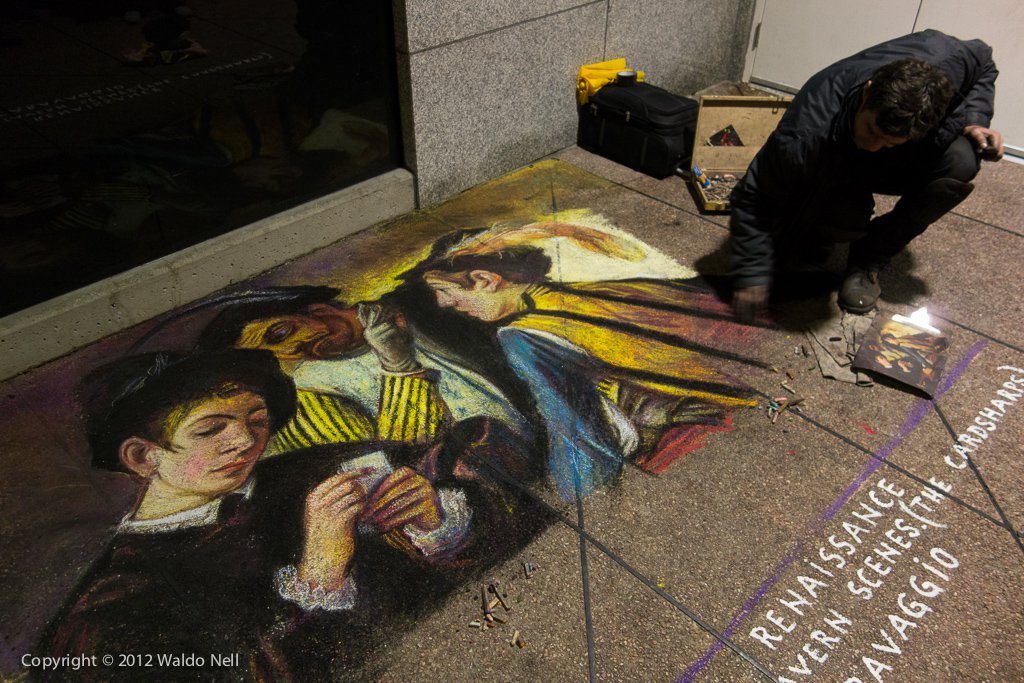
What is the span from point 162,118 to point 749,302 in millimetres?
2853

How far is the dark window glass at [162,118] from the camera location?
2762 millimetres

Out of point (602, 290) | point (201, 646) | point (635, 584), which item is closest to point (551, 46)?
point (602, 290)

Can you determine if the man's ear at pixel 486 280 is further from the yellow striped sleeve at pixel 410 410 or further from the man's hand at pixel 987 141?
the man's hand at pixel 987 141

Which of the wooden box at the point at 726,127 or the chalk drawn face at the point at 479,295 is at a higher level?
the wooden box at the point at 726,127

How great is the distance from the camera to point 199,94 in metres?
3.19

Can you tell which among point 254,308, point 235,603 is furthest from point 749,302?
point 235,603

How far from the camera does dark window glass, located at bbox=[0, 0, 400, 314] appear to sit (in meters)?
2.76

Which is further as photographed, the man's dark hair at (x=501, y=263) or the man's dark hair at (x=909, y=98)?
the man's dark hair at (x=501, y=263)

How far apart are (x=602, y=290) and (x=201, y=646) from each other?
235cm

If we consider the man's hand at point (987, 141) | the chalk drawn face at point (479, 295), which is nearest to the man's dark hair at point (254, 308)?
the chalk drawn face at point (479, 295)

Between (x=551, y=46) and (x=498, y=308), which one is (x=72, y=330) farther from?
(x=551, y=46)

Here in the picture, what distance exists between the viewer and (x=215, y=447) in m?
2.64

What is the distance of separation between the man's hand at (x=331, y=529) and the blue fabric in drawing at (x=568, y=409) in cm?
75

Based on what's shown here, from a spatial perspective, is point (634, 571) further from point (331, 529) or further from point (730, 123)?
point (730, 123)
